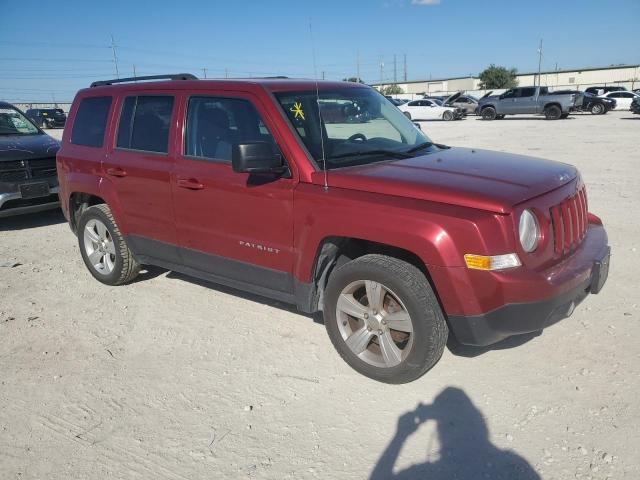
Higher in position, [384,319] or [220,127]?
[220,127]

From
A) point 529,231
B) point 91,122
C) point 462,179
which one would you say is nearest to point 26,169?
point 91,122

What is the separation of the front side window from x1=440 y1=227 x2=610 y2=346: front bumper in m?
1.87

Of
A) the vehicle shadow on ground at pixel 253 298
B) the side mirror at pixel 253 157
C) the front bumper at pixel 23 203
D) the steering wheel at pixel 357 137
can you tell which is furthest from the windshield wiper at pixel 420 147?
the front bumper at pixel 23 203

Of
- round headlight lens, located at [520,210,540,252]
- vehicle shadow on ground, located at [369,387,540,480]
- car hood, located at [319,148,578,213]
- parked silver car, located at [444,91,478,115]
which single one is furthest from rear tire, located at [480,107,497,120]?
vehicle shadow on ground, located at [369,387,540,480]

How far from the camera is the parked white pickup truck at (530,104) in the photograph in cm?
2950

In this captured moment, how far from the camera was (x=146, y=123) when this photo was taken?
15.0 ft

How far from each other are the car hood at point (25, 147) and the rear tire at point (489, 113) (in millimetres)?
28748

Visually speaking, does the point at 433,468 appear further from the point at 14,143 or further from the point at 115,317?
the point at 14,143

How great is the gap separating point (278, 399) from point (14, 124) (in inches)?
306

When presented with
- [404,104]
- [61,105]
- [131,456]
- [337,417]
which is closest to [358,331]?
[337,417]

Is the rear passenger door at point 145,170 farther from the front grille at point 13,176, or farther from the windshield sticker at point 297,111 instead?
the front grille at point 13,176

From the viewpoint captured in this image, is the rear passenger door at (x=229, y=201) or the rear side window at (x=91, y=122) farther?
the rear side window at (x=91, y=122)

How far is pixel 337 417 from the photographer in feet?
10.2

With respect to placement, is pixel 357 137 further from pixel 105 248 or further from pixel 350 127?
pixel 105 248
